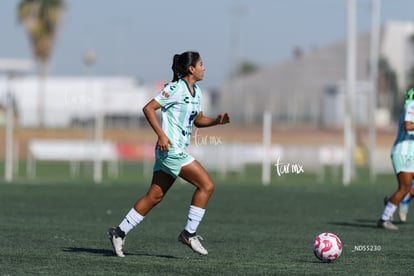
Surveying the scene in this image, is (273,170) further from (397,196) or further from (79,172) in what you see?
(397,196)

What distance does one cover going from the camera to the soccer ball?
37.6ft

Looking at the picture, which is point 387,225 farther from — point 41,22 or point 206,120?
point 41,22

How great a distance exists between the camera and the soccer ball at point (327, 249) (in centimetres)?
1145

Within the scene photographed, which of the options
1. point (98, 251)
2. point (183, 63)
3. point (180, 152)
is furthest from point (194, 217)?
point (183, 63)

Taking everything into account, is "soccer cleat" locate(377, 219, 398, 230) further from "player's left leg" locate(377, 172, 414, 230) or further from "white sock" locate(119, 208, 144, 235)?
"white sock" locate(119, 208, 144, 235)

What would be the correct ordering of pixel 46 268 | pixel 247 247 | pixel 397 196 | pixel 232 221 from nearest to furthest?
pixel 46 268, pixel 247 247, pixel 397 196, pixel 232 221

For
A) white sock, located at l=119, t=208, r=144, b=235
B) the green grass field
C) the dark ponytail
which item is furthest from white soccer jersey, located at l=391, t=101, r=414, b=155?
white sock, located at l=119, t=208, r=144, b=235

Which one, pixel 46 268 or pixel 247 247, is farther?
pixel 247 247

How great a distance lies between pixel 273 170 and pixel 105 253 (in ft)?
109

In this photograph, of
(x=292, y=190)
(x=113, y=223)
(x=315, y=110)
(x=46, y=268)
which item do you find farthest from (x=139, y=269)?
(x=315, y=110)

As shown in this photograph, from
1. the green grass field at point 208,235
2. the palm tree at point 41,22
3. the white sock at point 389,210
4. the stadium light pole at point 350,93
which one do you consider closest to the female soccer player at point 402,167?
the white sock at point 389,210

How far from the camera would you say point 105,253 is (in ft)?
40.1

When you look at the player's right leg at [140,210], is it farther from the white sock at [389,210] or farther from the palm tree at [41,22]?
the palm tree at [41,22]

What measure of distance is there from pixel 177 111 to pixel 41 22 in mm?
64785
